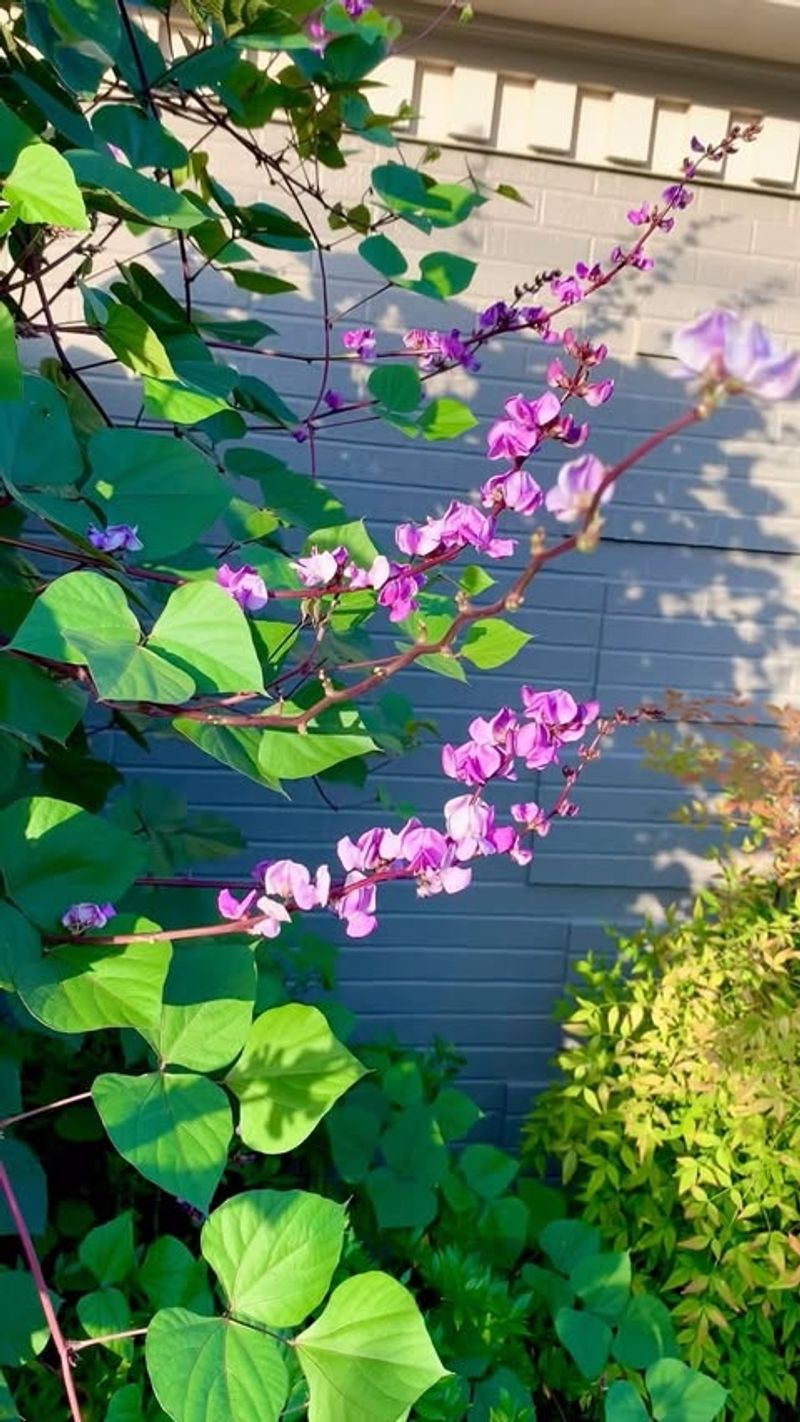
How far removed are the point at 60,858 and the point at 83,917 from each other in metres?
0.05

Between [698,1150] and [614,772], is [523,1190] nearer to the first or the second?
[698,1150]

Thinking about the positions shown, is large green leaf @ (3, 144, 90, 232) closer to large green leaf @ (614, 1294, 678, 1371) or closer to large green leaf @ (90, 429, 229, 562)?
large green leaf @ (90, 429, 229, 562)

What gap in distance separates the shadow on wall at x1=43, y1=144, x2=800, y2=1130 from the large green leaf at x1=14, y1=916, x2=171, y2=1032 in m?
1.50

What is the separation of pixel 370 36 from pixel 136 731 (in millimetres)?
796

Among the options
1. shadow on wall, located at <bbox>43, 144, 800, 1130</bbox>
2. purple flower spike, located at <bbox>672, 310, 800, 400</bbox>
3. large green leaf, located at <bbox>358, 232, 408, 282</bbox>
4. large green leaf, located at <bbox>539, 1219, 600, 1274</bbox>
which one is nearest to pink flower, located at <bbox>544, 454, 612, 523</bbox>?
purple flower spike, located at <bbox>672, 310, 800, 400</bbox>

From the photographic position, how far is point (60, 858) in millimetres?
940

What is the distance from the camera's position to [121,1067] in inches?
80.2

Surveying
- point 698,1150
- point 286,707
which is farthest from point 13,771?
point 698,1150

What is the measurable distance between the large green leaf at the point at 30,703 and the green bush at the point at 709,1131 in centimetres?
132

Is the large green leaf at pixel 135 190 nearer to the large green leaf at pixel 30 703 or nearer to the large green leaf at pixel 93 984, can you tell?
the large green leaf at pixel 30 703

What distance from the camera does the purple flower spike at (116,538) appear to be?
0.96 metres

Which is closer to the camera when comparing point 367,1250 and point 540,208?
point 367,1250

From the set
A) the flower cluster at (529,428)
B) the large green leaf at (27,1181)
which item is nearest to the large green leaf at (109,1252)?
the large green leaf at (27,1181)

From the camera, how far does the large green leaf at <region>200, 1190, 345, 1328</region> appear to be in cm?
81
